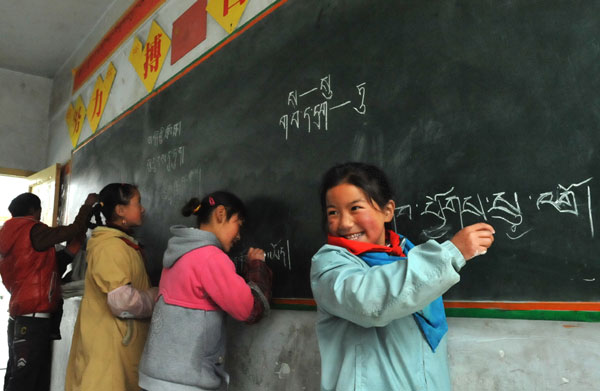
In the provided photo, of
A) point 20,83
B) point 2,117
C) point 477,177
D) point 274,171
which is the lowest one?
point 477,177

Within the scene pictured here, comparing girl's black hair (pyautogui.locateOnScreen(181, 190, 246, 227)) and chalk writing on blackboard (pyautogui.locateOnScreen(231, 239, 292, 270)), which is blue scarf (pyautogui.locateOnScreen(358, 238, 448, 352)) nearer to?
chalk writing on blackboard (pyautogui.locateOnScreen(231, 239, 292, 270))

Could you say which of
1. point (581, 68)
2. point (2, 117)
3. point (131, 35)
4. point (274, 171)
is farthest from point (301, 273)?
point (2, 117)

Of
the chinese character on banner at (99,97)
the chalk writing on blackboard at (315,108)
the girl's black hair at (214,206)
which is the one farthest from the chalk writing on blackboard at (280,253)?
the chinese character on banner at (99,97)

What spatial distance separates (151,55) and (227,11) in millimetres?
957

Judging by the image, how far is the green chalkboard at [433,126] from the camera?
932 mm

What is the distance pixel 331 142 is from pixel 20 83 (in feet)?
15.3

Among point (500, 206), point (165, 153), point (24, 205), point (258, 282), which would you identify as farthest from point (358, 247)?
point (24, 205)

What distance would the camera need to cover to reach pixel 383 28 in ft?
4.52

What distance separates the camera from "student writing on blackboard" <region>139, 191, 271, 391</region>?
1520 mm

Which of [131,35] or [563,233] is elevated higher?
[131,35]

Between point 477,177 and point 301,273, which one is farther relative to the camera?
point 301,273

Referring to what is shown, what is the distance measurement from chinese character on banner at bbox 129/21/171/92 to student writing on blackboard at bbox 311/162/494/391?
2.04 metres

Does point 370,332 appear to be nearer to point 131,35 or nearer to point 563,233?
point 563,233

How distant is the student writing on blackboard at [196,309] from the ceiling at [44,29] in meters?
2.78
